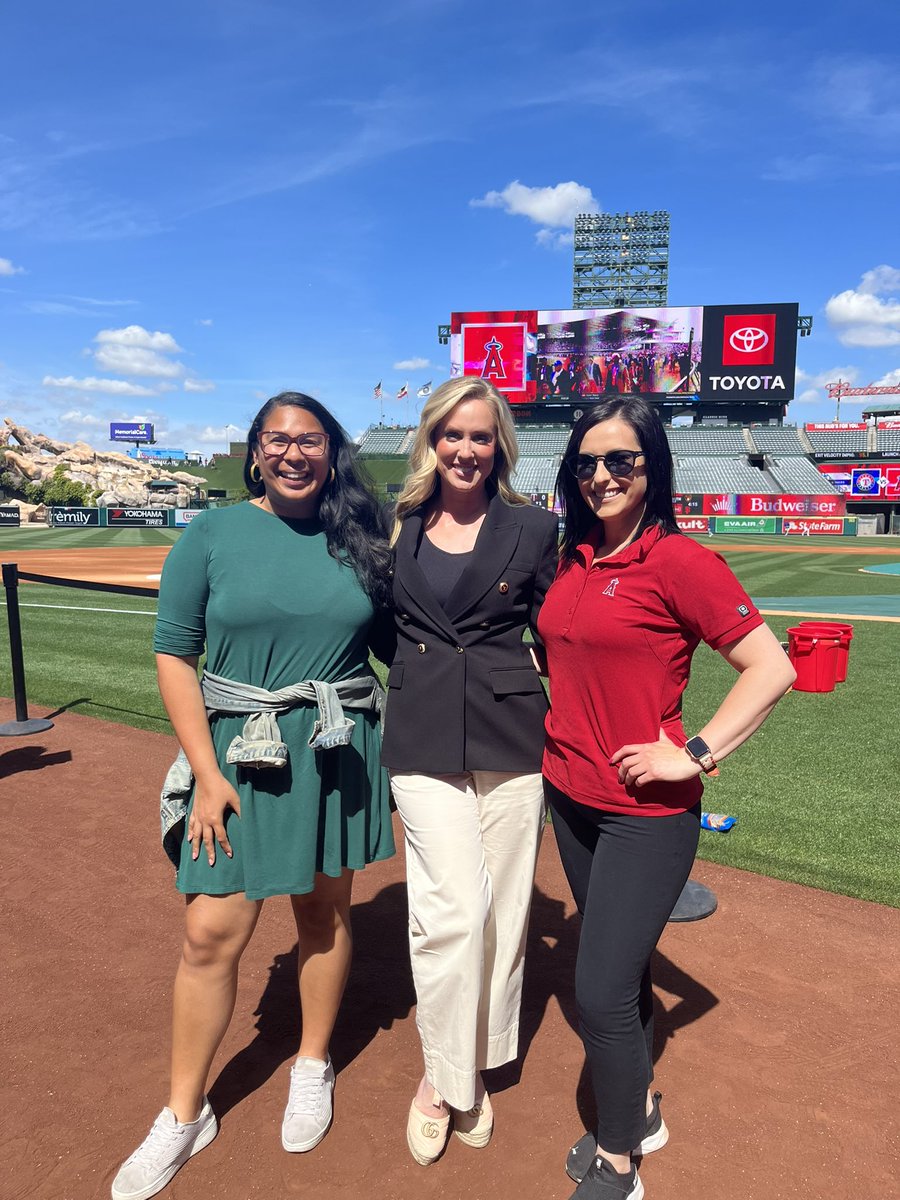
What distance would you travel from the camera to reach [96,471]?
271 ft

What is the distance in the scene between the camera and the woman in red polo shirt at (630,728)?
2066mm

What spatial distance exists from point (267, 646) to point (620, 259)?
259ft

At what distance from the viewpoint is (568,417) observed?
6550 centimetres

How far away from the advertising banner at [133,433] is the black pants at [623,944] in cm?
13113

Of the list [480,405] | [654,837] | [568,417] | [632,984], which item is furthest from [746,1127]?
[568,417]

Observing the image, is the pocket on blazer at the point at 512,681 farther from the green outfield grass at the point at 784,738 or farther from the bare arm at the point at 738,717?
the green outfield grass at the point at 784,738

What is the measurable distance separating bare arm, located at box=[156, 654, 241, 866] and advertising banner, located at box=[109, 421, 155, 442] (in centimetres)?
13041

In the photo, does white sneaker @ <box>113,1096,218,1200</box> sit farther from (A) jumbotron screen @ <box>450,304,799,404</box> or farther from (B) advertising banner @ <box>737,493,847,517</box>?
(A) jumbotron screen @ <box>450,304,799,404</box>

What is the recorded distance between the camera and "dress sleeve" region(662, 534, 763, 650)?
6.76 feet

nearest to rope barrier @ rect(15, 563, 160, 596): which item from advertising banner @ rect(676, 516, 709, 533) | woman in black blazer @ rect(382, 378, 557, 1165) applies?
woman in black blazer @ rect(382, 378, 557, 1165)

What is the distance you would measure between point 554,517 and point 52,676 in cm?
796

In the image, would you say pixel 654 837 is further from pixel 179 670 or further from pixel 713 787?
pixel 713 787

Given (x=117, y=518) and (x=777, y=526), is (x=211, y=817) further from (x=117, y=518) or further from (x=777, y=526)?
(x=117, y=518)

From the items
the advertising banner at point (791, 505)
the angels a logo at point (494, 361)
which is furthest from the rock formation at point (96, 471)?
the advertising banner at point (791, 505)
